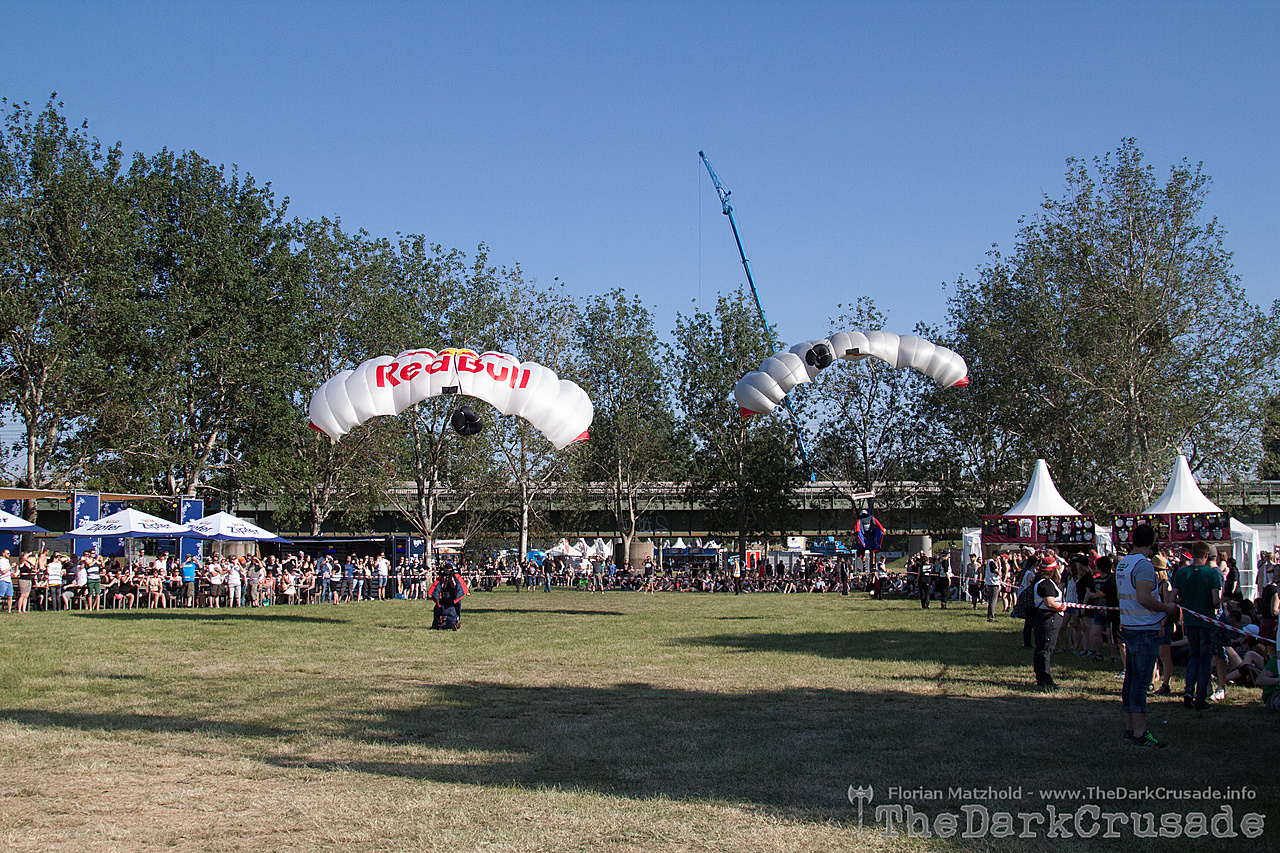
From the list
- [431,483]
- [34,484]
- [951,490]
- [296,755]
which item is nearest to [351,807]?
[296,755]

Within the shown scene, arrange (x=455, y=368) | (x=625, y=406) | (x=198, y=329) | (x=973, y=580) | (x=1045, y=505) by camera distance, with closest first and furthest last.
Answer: (x=455, y=368)
(x=1045, y=505)
(x=973, y=580)
(x=198, y=329)
(x=625, y=406)

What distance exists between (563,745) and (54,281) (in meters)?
31.4

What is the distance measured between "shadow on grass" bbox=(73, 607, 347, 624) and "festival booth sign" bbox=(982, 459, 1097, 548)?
51.7ft

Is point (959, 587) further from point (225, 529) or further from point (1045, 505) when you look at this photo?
point (225, 529)

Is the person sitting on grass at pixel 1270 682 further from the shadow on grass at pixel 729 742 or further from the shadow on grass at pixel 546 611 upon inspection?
the shadow on grass at pixel 546 611

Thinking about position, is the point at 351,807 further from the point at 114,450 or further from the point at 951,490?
the point at 951,490

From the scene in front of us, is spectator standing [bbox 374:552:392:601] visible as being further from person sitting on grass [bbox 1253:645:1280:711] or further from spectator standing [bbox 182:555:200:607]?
person sitting on grass [bbox 1253:645:1280:711]

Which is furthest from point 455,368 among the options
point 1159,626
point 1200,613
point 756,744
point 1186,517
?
point 1186,517

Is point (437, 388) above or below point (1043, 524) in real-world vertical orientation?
above

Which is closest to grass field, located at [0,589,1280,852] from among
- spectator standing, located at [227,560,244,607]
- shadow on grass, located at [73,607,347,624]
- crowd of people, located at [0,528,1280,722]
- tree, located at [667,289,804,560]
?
crowd of people, located at [0,528,1280,722]

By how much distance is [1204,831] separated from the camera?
518 centimetres

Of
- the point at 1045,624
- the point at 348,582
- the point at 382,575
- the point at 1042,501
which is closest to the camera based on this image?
the point at 1045,624

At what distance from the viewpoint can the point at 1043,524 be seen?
2373 cm

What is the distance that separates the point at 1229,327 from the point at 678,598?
67.9 feet
